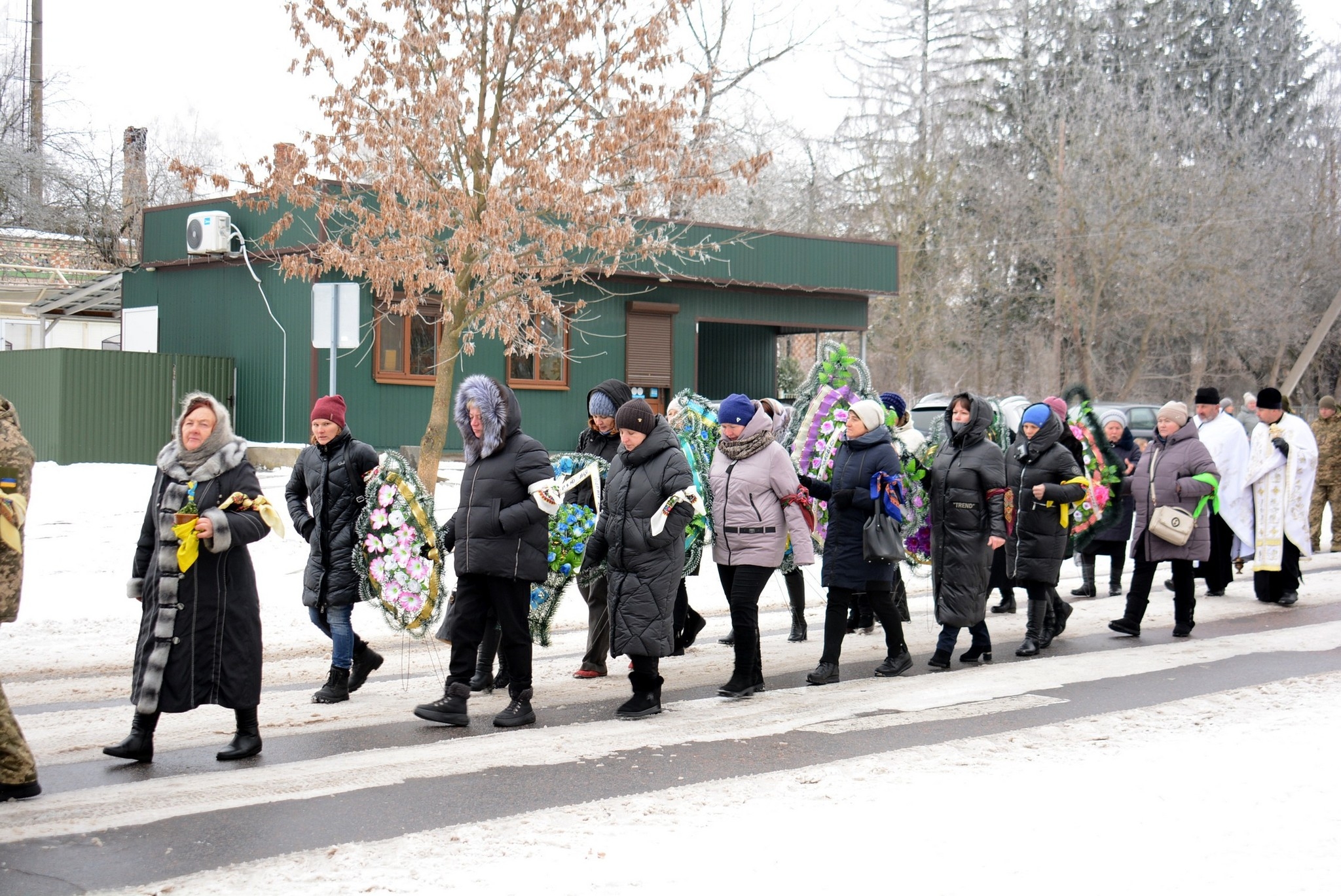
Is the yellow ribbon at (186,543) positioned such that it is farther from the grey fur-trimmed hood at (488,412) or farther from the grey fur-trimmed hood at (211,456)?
the grey fur-trimmed hood at (488,412)

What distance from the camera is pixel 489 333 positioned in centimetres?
1941

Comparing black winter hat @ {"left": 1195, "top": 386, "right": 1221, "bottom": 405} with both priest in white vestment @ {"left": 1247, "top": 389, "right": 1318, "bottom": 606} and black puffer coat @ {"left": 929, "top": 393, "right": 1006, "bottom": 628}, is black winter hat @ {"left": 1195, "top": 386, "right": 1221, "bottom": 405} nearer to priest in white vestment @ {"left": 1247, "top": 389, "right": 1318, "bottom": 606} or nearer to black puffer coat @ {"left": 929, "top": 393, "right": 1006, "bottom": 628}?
priest in white vestment @ {"left": 1247, "top": 389, "right": 1318, "bottom": 606}

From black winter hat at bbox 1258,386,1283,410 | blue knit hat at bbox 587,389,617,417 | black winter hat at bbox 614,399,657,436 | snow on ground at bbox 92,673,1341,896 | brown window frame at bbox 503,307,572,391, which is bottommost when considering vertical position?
snow on ground at bbox 92,673,1341,896

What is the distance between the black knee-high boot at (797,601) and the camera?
10.8 m

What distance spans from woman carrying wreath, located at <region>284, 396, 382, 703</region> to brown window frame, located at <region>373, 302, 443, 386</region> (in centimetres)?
1372

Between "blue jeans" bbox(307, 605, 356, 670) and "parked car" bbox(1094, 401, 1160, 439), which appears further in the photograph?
"parked car" bbox(1094, 401, 1160, 439)

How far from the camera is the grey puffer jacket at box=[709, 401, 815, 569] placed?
843cm

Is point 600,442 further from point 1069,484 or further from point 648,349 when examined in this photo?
point 648,349

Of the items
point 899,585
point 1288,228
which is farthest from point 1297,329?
point 899,585

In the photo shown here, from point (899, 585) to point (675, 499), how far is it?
3.88m

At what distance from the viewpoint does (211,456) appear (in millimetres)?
6695

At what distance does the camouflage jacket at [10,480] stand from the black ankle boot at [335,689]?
2.31m

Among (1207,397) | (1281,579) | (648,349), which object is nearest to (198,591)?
(1207,397)

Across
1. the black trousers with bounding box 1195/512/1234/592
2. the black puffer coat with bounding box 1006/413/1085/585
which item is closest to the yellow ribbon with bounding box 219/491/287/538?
the black puffer coat with bounding box 1006/413/1085/585
